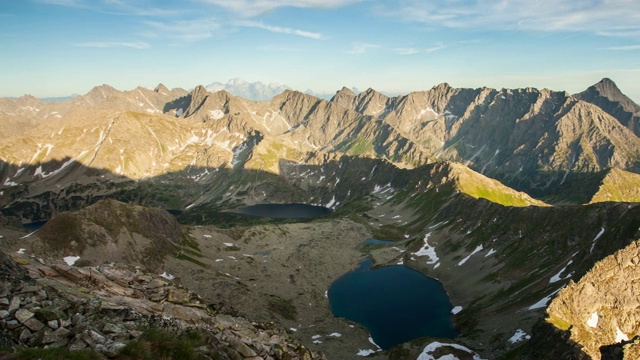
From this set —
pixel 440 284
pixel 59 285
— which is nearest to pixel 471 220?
pixel 440 284

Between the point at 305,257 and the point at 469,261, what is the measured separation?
69461mm

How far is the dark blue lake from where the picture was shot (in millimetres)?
120594

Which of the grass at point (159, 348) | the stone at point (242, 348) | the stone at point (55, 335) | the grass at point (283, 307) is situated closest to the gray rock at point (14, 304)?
the stone at point (55, 335)

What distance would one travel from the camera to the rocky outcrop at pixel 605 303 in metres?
72.8

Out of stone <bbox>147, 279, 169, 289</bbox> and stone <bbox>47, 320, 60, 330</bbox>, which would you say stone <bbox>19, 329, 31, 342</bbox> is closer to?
stone <bbox>47, 320, 60, 330</bbox>

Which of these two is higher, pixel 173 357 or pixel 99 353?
pixel 99 353

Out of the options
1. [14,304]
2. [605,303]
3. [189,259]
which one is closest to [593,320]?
[605,303]

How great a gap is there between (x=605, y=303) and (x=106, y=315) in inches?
3389

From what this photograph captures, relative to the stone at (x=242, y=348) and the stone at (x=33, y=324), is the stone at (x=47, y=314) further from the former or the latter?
the stone at (x=242, y=348)

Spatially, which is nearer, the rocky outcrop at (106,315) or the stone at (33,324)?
the rocky outcrop at (106,315)

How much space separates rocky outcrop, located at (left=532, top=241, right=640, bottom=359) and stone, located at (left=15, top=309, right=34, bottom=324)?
2833 inches

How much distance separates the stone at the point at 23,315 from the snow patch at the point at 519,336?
88.0 m

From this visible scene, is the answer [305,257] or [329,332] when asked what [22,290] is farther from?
[305,257]

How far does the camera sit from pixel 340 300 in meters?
147
